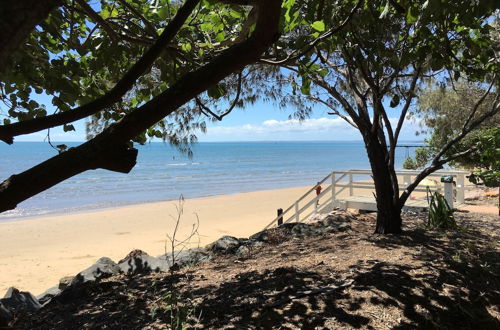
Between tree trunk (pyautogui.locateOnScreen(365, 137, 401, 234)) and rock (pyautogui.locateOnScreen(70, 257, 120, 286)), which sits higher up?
tree trunk (pyautogui.locateOnScreen(365, 137, 401, 234))

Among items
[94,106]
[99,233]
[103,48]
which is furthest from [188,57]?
[99,233]

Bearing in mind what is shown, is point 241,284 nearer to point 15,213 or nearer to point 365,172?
point 365,172

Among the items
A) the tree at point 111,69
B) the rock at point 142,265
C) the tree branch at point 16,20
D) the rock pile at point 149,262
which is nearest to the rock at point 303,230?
the rock pile at point 149,262

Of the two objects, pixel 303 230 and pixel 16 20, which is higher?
pixel 16 20

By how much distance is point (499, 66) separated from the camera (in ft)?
18.0

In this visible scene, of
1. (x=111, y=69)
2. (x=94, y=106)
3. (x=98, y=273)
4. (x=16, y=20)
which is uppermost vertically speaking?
(x=111, y=69)

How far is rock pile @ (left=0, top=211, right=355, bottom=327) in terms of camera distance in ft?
16.2

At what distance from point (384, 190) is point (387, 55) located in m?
2.76

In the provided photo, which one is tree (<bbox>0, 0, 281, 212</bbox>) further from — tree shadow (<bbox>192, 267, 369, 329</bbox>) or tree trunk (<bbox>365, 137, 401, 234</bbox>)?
tree trunk (<bbox>365, 137, 401, 234</bbox>)

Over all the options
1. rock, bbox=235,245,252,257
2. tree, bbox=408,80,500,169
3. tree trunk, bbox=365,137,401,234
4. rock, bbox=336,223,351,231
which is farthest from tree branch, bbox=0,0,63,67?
tree, bbox=408,80,500,169

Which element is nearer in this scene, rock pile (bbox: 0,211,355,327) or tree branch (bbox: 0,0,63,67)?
tree branch (bbox: 0,0,63,67)

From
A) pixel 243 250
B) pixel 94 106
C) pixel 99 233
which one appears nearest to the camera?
pixel 94 106

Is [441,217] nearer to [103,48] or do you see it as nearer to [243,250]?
[243,250]

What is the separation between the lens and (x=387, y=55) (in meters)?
4.02
